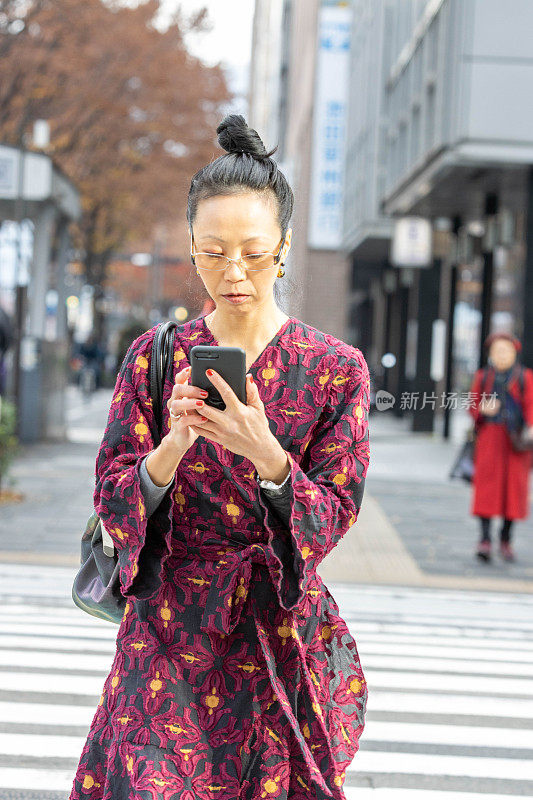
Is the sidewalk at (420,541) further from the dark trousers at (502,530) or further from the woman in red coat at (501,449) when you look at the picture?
the woman in red coat at (501,449)

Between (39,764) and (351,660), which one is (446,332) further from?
(351,660)

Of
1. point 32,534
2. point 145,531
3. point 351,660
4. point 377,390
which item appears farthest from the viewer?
point 32,534

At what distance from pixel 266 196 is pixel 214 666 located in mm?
901

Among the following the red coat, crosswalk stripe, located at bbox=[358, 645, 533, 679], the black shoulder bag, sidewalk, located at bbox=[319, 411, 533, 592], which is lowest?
crosswalk stripe, located at bbox=[358, 645, 533, 679]

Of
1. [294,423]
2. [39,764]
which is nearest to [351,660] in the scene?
[294,423]

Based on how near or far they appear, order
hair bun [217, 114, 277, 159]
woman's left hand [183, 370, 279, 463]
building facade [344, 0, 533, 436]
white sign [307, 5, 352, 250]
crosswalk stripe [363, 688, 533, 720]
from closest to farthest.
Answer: woman's left hand [183, 370, 279, 463] → hair bun [217, 114, 277, 159] → crosswalk stripe [363, 688, 533, 720] → building facade [344, 0, 533, 436] → white sign [307, 5, 352, 250]

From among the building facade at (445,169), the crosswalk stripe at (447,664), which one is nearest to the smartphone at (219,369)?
the building facade at (445,169)

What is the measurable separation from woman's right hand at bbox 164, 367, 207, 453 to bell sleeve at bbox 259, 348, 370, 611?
6.8 inches

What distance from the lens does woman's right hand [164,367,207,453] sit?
1982mm

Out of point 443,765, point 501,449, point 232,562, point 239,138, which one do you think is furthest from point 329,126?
point 232,562

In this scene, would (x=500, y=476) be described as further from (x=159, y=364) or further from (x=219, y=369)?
(x=219, y=369)

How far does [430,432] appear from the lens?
19359mm

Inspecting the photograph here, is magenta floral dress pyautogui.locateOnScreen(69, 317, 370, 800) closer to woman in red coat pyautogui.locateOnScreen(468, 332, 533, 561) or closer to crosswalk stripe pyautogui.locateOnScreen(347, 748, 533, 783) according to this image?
crosswalk stripe pyautogui.locateOnScreen(347, 748, 533, 783)

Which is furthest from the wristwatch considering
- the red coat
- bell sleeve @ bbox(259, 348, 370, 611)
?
the red coat
